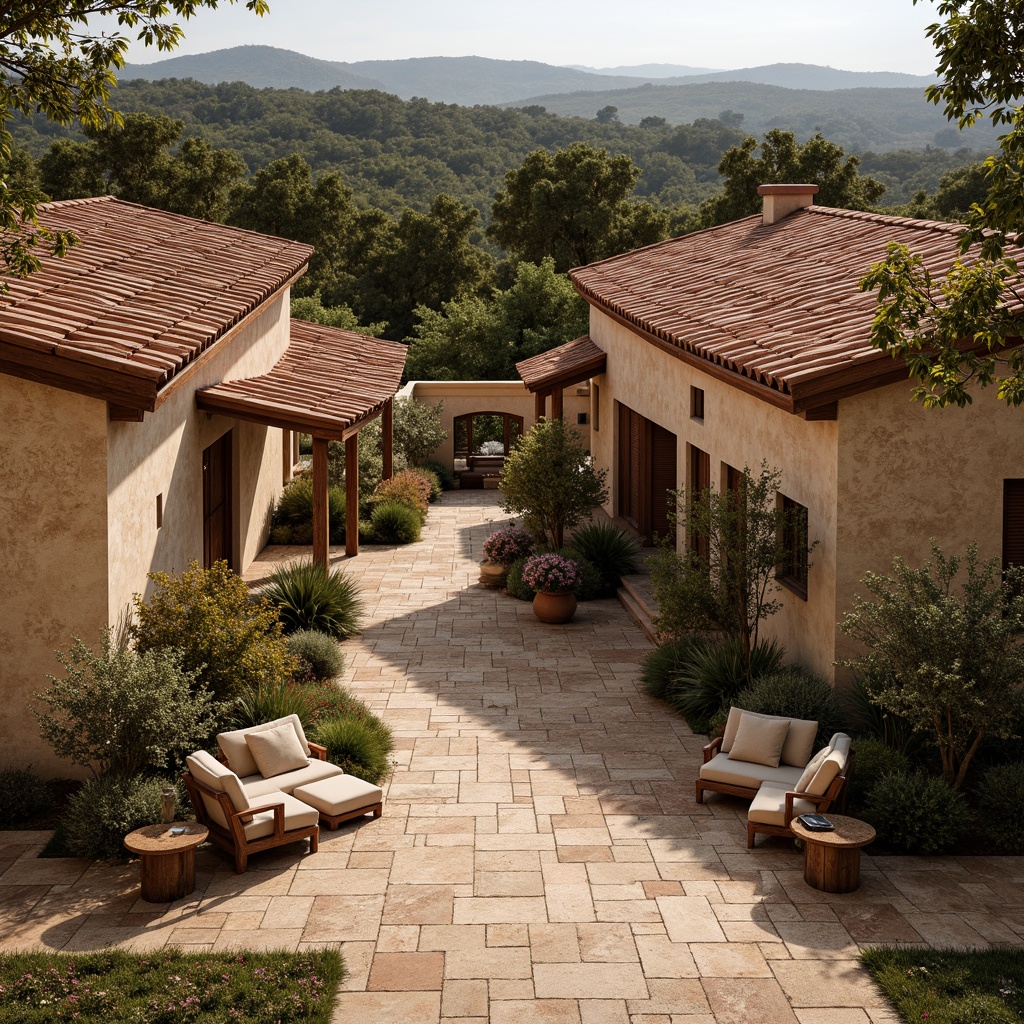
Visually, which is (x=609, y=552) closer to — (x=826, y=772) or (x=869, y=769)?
(x=869, y=769)

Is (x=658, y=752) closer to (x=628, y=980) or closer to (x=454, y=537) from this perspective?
(x=628, y=980)

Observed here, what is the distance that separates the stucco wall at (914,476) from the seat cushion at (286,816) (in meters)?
5.19

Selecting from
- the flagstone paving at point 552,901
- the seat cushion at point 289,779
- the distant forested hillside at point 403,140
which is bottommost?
the flagstone paving at point 552,901

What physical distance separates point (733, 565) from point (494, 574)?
24.0 ft

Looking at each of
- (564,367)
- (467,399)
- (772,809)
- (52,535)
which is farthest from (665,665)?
(467,399)

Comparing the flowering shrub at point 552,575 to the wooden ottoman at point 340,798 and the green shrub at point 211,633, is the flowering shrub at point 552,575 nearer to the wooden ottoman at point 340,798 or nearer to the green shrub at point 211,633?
the green shrub at point 211,633

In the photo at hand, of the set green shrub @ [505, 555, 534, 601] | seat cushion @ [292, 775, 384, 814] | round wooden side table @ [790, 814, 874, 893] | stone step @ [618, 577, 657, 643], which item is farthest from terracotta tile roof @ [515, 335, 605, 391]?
round wooden side table @ [790, 814, 874, 893]

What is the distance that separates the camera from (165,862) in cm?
870

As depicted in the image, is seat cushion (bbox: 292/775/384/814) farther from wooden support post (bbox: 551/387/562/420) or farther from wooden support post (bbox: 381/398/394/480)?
wooden support post (bbox: 381/398/394/480)

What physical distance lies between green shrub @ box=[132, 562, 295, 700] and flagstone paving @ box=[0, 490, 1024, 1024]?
5.49 feet

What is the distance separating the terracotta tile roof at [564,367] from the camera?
23.5 m

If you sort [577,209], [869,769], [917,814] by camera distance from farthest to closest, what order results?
[577,209] < [869,769] < [917,814]

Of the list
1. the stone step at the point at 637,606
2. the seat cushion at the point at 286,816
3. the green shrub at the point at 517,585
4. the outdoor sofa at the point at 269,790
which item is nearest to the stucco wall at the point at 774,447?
the stone step at the point at 637,606

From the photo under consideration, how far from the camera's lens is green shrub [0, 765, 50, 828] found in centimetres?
1023
